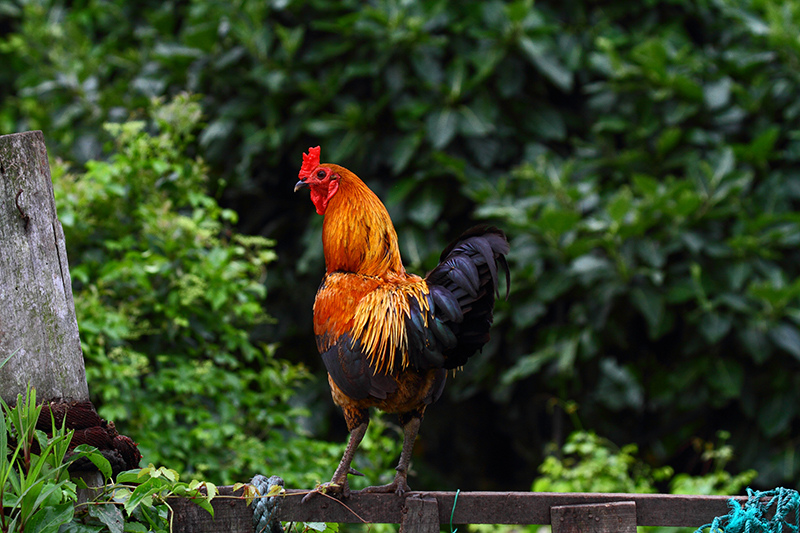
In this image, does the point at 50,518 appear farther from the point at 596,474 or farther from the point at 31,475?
the point at 596,474

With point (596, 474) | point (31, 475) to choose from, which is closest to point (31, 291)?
point (31, 475)

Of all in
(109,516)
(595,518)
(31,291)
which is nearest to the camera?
(109,516)

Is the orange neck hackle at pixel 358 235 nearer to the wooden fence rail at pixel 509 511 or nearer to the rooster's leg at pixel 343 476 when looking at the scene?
the rooster's leg at pixel 343 476

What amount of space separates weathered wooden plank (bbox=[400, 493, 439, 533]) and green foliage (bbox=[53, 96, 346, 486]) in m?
1.18

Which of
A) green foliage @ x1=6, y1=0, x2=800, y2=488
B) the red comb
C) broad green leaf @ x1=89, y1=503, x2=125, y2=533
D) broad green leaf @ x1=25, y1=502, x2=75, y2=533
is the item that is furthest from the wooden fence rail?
green foliage @ x1=6, y1=0, x2=800, y2=488

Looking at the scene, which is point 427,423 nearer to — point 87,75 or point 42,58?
point 87,75

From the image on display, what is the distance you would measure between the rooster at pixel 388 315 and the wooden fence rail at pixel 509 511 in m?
0.10

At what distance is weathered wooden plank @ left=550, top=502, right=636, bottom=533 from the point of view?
72.8 inches

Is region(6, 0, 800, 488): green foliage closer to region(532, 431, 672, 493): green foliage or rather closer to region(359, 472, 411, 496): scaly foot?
region(532, 431, 672, 493): green foliage

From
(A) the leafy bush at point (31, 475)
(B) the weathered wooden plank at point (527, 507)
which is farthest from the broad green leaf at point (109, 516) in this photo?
(B) the weathered wooden plank at point (527, 507)

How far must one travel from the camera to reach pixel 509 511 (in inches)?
74.3

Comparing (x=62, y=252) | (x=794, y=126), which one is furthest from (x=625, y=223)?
(x=62, y=252)

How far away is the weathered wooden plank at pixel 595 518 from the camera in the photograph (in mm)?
1849

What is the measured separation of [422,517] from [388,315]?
0.56 metres
